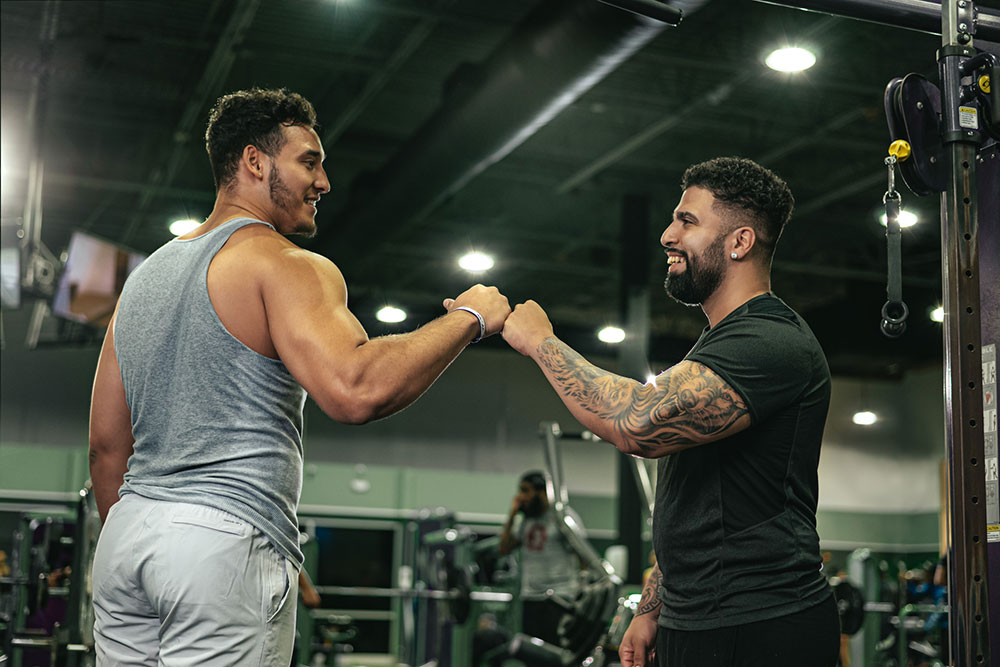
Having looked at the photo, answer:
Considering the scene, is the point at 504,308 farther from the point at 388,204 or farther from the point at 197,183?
the point at 197,183

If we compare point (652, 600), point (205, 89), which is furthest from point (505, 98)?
point (652, 600)

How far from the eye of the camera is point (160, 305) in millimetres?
1837

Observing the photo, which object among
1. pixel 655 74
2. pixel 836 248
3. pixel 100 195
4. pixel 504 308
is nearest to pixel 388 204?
pixel 655 74

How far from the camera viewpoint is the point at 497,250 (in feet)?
37.0

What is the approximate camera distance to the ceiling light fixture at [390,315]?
1140 cm

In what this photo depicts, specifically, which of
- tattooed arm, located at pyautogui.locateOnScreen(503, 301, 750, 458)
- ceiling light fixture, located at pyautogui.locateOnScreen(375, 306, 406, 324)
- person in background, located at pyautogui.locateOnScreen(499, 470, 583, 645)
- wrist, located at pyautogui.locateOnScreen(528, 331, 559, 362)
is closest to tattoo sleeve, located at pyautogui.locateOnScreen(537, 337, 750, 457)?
tattooed arm, located at pyautogui.locateOnScreen(503, 301, 750, 458)

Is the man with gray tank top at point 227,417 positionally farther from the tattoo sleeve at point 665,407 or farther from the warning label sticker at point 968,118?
the warning label sticker at point 968,118

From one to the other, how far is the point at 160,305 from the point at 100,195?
8496mm

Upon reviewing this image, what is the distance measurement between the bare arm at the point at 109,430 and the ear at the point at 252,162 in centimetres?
38

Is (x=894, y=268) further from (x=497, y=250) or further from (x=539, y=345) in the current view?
(x=497, y=250)

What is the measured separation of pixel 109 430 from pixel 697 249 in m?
1.16

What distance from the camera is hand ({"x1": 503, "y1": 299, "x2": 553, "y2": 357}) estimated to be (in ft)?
6.81

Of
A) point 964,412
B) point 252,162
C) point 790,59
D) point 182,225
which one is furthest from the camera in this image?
point 182,225

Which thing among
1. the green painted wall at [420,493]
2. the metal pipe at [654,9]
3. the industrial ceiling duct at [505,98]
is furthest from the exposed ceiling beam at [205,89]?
the metal pipe at [654,9]
